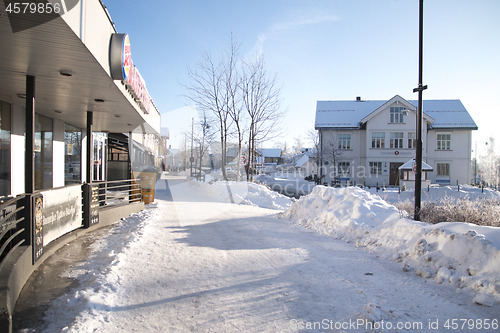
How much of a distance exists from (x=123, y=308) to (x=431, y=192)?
84.6 ft

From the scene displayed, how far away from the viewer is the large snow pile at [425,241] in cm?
414

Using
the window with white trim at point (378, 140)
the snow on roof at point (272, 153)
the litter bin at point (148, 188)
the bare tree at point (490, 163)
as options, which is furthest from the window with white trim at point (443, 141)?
the snow on roof at point (272, 153)

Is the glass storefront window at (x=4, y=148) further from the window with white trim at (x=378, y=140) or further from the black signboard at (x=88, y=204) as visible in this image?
the window with white trim at (x=378, y=140)

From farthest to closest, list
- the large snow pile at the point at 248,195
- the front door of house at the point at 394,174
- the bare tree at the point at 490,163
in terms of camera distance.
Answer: the bare tree at the point at 490,163
the front door of house at the point at 394,174
the large snow pile at the point at 248,195

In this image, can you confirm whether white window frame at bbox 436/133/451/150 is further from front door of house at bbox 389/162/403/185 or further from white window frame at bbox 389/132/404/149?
front door of house at bbox 389/162/403/185

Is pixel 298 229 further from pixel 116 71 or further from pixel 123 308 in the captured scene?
pixel 116 71

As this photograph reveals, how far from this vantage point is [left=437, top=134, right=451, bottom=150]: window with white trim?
111 ft

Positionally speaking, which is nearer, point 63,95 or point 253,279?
point 253,279

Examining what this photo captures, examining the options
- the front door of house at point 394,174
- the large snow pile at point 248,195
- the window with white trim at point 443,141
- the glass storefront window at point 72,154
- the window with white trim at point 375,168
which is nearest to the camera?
the glass storefront window at point 72,154

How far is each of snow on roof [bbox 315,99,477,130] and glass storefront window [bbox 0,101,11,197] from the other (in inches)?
1237

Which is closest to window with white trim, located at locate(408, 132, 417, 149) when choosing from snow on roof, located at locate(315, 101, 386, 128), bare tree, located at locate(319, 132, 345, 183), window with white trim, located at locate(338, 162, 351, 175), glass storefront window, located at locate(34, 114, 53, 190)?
snow on roof, located at locate(315, 101, 386, 128)

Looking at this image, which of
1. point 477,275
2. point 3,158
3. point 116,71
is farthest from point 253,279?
point 3,158

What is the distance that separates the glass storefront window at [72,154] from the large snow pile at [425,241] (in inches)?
436

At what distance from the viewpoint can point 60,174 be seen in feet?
39.5
